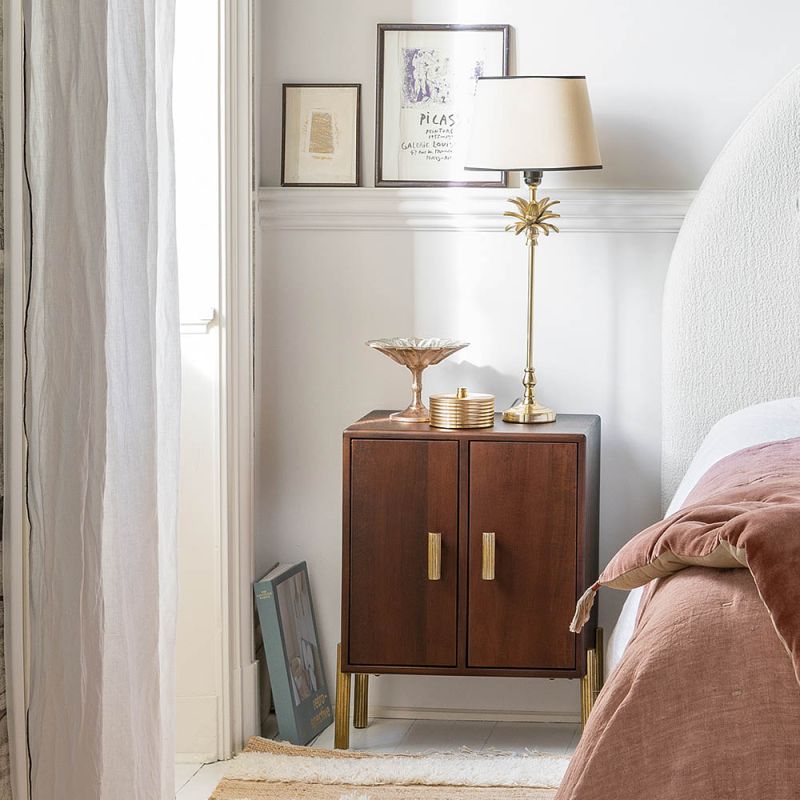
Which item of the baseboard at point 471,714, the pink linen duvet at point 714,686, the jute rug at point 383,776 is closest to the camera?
the pink linen duvet at point 714,686

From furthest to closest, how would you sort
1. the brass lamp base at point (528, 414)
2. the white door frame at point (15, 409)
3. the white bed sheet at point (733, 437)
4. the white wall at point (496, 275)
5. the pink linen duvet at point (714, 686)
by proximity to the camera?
the white wall at point (496, 275) → the brass lamp base at point (528, 414) → the white bed sheet at point (733, 437) → the white door frame at point (15, 409) → the pink linen duvet at point (714, 686)

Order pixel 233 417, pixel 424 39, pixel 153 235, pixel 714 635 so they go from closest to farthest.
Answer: pixel 714 635, pixel 153 235, pixel 233 417, pixel 424 39

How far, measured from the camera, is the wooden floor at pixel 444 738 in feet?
8.34

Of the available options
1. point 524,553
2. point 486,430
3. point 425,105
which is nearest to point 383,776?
point 524,553

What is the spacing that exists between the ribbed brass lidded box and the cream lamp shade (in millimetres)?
507

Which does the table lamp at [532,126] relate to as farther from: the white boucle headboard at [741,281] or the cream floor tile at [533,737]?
the cream floor tile at [533,737]

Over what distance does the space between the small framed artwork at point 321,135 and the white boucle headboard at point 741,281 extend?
823mm

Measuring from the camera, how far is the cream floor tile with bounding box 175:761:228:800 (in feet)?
7.62

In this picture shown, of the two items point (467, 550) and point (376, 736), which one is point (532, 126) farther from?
point (376, 736)

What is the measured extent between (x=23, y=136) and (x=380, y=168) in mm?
1484

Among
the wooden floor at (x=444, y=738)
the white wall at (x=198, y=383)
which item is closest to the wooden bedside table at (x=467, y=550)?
the wooden floor at (x=444, y=738)

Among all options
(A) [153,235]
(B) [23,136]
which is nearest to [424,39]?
(A) [153,235]

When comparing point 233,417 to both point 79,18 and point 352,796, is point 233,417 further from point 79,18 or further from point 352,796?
point 79,18

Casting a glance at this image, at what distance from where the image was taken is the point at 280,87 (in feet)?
8.96
